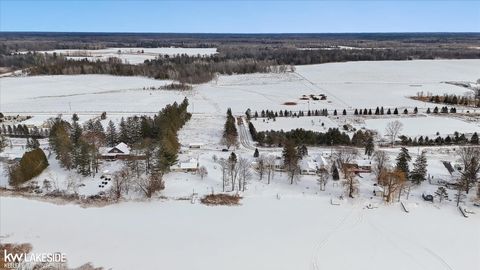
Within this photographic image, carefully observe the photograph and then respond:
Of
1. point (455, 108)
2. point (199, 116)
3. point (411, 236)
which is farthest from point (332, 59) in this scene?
point (411, 236)

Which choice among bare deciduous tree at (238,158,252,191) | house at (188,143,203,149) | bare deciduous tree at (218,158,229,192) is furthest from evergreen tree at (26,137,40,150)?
bare deciduous tree at (238,158,252,191)

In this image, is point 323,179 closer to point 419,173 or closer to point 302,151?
point 302,151

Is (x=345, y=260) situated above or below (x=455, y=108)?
below

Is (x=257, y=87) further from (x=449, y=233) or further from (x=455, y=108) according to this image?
(x=449, y=233)

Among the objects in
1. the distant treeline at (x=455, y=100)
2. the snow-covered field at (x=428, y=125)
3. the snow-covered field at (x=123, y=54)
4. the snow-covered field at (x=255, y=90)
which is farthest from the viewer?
the snow-covered field at (x=123, y=54)

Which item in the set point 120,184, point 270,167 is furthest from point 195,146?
point 120,184

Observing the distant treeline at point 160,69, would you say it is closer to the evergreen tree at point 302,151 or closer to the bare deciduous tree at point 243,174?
the evergreen tree at point 302,151

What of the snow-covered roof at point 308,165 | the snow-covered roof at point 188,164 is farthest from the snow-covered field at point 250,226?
the snow-covered roof at point 308,165
